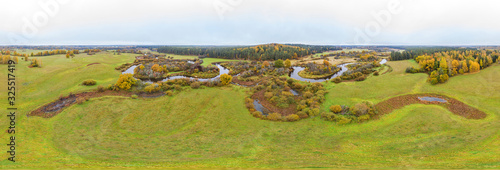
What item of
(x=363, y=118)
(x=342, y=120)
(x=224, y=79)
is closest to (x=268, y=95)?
(x=224, y=79)

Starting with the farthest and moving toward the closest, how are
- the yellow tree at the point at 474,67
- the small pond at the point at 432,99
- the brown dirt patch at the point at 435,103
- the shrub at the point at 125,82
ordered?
the yellow tree at the point at 474,67 → the shrub at the point at 125,82 → the small pond at the point at 432,99 → the brown dirt patch at the point at 435,103

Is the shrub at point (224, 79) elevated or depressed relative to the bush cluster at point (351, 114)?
elevated

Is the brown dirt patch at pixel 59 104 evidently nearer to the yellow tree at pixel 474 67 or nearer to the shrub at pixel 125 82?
the shrub at pixel 125 82

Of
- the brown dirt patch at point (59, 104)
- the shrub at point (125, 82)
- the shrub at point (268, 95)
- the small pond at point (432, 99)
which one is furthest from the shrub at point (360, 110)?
the shrub at point (125, 82)

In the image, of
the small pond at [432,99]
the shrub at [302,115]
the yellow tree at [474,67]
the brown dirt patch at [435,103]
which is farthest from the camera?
the yellow tree at [474,67]

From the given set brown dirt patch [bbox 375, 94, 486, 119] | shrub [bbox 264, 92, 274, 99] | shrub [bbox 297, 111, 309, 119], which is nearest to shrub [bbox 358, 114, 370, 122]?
brown dirt patch [bbox 375, 94, 486, 119]

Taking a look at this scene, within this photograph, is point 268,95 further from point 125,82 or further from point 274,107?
point 125,82

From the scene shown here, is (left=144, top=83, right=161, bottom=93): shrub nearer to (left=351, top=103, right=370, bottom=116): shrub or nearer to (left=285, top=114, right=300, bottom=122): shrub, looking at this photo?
(left=285, top=114, right=300, bottom=122): shrub
